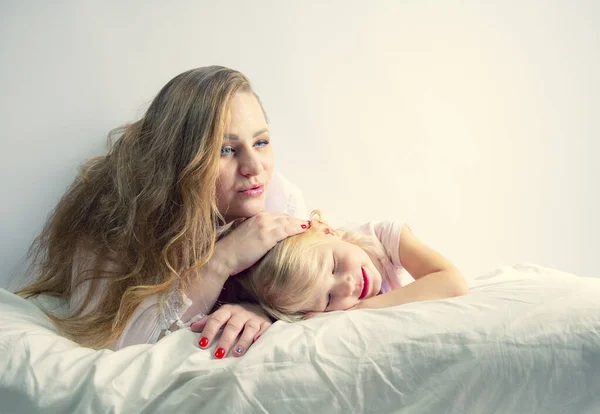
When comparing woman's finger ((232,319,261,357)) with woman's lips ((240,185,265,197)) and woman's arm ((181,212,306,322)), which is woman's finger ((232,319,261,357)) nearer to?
woman's arm ((181,212,306,322))

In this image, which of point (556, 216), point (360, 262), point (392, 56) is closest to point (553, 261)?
point (556, 216)

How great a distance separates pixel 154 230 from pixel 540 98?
4.55 ft

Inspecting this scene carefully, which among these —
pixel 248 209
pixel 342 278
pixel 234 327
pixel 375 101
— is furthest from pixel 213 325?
pixel 375 101

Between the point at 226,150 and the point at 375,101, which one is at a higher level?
the point at 375,101

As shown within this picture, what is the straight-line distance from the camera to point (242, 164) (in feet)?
5.23

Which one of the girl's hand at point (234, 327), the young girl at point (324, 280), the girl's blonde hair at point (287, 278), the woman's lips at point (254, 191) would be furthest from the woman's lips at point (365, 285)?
the woman's lips at point (254, 191)

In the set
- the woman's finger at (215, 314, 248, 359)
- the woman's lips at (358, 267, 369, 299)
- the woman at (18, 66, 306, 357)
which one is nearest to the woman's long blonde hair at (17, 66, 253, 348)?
the woman at (18, 66, 306, 357)

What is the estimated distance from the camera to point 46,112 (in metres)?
1.90

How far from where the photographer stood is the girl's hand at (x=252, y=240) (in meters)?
1.47

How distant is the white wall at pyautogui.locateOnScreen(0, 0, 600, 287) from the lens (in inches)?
74.9

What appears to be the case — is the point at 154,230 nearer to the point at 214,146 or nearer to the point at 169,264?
the point at 169,264

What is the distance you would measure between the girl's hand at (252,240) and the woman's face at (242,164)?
3.4 inches

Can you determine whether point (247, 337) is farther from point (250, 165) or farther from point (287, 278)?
point (250, 165)

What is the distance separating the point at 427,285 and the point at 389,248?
236 mm
